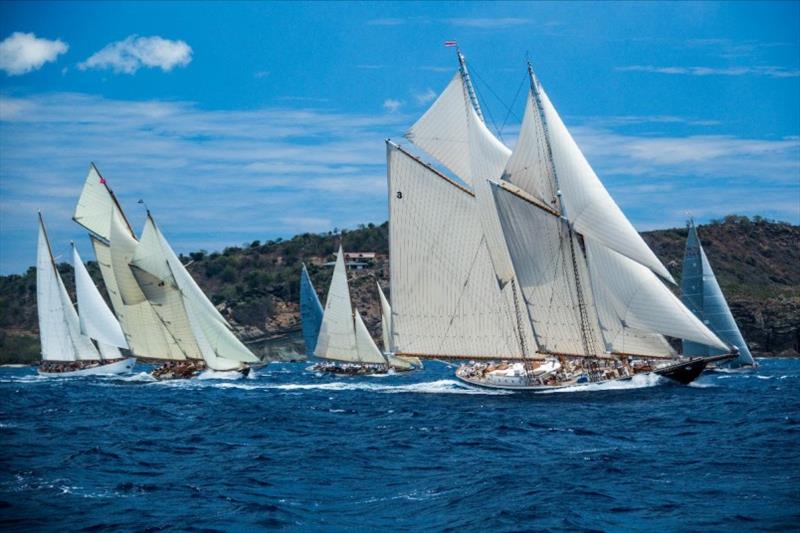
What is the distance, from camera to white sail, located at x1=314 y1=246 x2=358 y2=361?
104875mm

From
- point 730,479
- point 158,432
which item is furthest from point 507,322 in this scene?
point 730,479

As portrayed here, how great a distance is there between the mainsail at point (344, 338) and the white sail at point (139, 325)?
681 inches

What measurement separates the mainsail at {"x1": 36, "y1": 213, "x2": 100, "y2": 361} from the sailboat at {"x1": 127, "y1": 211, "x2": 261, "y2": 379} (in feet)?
39.1

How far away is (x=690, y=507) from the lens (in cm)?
2700

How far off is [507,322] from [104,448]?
2890cm

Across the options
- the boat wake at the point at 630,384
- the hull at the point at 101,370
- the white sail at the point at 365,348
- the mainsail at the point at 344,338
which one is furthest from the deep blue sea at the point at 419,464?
the white sail at the point at 365,348

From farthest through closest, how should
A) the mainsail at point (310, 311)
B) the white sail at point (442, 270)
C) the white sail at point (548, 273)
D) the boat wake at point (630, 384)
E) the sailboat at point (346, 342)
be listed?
the mainsail at point (310, 311) → the sailboat at point (346, 342) → the white sail at point (442, 270) → the boat wake at point (630, 384) → the white sail at point (548, 273)

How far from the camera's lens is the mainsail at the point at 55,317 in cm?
9831

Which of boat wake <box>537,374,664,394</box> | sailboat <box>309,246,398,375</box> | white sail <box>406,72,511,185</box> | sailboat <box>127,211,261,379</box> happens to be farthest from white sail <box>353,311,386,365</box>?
boat wake <box>537,374,664,394</box>

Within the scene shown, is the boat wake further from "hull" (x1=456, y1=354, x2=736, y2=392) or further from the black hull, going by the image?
the black hull

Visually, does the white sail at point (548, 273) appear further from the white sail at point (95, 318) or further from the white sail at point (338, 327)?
the white sail at point (95, 318)

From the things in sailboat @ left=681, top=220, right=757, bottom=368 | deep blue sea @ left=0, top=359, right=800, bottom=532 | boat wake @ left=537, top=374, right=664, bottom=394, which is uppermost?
sailboat @ left=681, top=220, right=757, bottom=368

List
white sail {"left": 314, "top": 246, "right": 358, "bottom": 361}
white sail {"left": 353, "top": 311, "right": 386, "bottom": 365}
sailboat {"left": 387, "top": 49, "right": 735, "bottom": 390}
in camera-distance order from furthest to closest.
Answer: white sail {"left": 353, "top": 311, "right": 386, "bottom": 365}, white sail {"left": 314, "top": 246, "right": 358, "bottom": 361}, sailboat {"left": 387, "top": 49, "right": 735, "bottom": 390}

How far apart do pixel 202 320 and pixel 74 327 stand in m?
20.8
